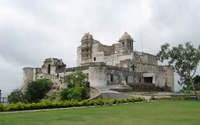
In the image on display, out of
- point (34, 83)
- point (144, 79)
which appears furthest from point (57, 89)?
point (144, 79)

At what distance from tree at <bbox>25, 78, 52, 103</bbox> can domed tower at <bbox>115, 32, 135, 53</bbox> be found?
25817 mm

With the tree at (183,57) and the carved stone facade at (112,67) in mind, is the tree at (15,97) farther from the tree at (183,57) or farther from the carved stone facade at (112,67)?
the tree at (183,57)

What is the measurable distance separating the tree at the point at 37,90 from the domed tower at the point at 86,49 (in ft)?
74.7

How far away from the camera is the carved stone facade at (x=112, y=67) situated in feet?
139

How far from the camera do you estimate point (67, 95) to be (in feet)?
113

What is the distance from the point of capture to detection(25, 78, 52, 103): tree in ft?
139

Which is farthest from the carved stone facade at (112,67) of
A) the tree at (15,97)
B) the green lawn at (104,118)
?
the green lawn at (104,118)

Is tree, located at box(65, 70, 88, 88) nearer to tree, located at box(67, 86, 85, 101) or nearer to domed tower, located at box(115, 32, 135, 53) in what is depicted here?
tree, located at box(67, 86, 85, 101)

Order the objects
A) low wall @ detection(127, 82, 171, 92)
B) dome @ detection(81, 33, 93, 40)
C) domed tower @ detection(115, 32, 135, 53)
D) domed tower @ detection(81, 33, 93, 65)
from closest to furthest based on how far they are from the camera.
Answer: low wall @ detection(127, 82, 171, 92)
domed tower @ detection(115, 32, 135, 53)
domed tower @ detection(81, 33, 93, 65)
dome @ detection(81, 33, 93, 40)

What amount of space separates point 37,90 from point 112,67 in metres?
16.8

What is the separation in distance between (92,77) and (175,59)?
1607 centimetres

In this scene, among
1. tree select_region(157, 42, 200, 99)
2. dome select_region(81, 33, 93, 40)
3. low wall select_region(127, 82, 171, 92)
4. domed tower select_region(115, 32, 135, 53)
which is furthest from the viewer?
dome select_region(81, 33, 93, 40)

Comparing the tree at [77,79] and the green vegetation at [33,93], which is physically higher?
the tree at [77,79]

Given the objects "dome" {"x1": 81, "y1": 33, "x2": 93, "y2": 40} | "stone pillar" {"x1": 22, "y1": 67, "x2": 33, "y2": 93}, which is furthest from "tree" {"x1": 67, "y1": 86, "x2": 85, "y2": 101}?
"dome" {"x1": 81, "y1": 33, "x2": 93, "y2": 40}
